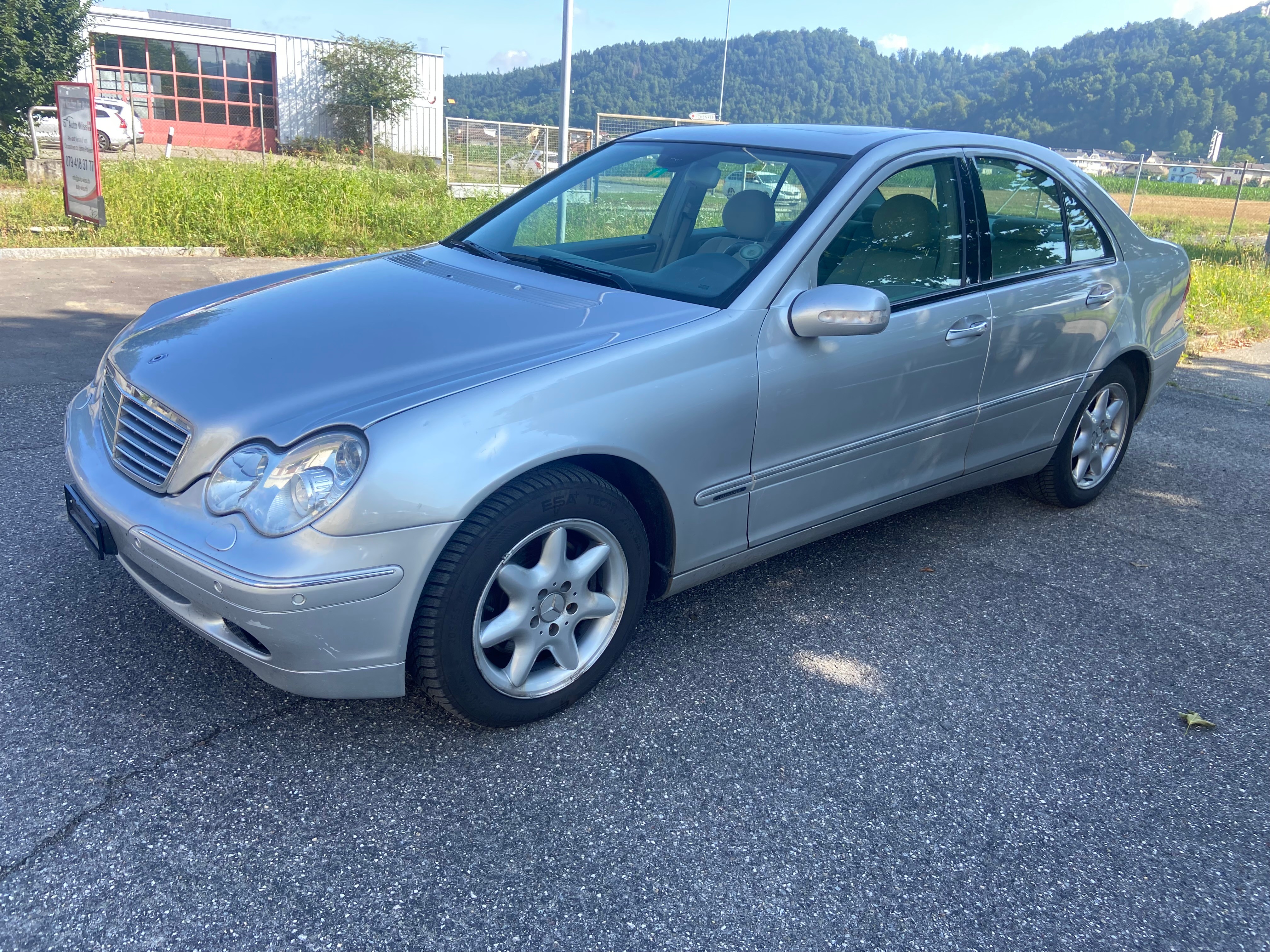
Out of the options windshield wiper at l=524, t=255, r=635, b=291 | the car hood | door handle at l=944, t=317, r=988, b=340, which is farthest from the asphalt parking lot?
windshield wiper at l=524, t=255, r=635, b=291

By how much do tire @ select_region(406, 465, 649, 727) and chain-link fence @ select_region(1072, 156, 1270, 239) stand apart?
17.0 feet

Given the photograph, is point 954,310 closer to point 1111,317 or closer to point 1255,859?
point 1111,317

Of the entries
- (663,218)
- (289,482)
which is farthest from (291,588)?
(663,218)

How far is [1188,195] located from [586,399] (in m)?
47.5

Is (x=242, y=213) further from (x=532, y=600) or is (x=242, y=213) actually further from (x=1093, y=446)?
(x=532, y=600)

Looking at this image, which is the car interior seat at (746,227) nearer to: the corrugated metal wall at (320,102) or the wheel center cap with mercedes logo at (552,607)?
the wheel center cap with mercedes logo at (552,607)

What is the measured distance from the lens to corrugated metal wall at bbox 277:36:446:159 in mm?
36500

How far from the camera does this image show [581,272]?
329cm

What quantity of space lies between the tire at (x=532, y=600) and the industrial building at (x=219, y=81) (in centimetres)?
3739

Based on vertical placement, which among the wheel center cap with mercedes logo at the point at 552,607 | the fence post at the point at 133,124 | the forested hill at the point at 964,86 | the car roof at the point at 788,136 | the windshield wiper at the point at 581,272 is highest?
the forested hill at the point at 964,86

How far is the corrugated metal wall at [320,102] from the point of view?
1437 inches

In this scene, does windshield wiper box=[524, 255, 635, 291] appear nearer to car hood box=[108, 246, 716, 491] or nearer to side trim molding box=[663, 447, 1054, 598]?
car hood box=[108, 246, 716, 491]

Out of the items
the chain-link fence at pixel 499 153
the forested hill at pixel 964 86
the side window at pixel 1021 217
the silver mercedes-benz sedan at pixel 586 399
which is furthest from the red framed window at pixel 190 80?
the side window at pixel 1021 217

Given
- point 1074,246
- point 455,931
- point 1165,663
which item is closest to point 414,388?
point 455,931
